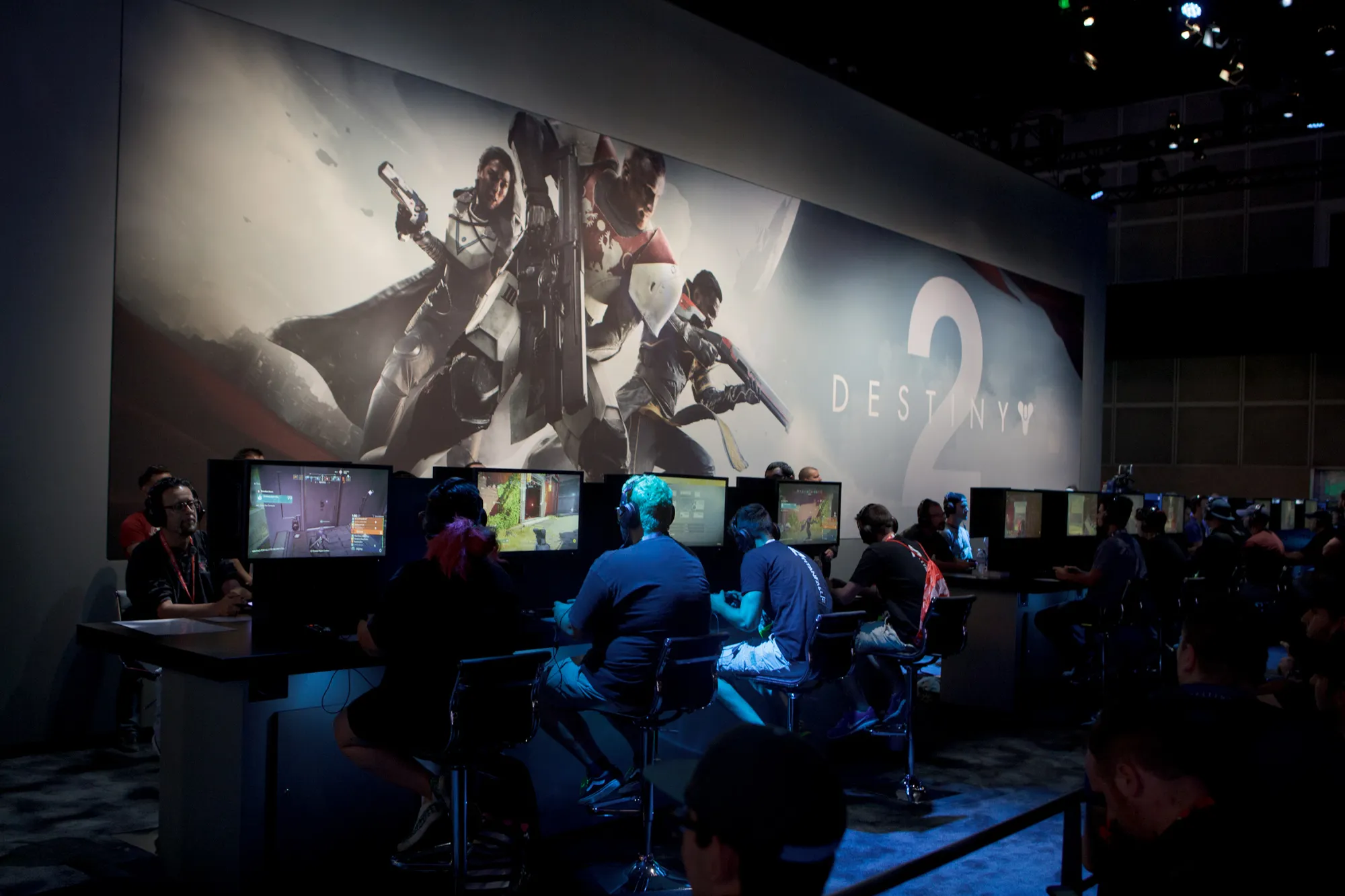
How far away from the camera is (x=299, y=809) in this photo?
330cm

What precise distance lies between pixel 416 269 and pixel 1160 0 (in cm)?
626

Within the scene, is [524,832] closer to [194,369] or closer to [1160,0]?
[194,369]

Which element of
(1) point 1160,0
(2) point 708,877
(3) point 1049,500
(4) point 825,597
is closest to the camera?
(2) point 708,877

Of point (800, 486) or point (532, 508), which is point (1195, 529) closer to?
point (800, 486)

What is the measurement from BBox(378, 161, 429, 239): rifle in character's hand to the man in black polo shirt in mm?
3673

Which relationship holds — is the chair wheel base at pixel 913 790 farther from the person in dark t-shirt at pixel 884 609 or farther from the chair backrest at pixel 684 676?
the chair backrest at pixel 684 676

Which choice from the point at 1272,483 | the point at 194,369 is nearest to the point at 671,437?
the point at 194,369

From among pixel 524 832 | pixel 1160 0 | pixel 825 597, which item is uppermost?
pixel 1160 0

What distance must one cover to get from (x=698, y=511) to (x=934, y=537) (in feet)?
8.54

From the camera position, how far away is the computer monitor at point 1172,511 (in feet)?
33.8

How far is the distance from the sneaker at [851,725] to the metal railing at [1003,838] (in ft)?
3.22

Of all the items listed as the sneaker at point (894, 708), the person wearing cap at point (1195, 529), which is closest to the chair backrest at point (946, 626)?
the sneaker at point (894, 708)

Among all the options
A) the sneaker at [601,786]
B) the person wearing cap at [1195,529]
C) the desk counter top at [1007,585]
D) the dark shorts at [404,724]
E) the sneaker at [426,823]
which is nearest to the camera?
the dark shorts at [404,724]

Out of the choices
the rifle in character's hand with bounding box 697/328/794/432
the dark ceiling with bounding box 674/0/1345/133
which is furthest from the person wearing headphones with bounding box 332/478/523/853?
the dark ceiling with bounding box 674/0/1345/133
